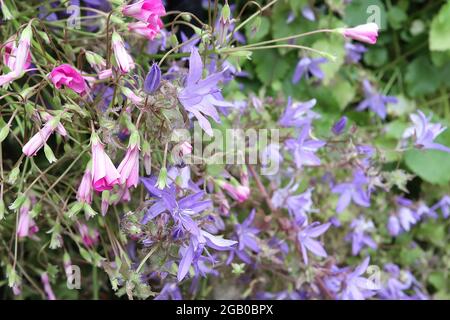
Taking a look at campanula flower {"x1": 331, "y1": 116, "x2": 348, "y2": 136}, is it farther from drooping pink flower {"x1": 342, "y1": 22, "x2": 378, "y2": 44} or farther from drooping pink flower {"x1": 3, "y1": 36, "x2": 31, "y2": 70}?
drooping pink flower {"x1": 3, "y1": 36, "x2": 31, "y2": 70}

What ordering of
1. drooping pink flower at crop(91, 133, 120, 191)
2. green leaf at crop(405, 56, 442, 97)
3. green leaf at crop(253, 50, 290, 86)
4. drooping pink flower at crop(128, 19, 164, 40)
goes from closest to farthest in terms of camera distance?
1. drooping pink flower at crop(91, 133, 120, 191)
2. drooping pink flower at crop(128, 19, 164, 40)
3. green leaf at crop(253, 50, 290, 86)
4. green leaf at crop(405, 56, 442, 97)

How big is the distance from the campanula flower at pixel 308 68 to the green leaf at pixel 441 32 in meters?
0.26

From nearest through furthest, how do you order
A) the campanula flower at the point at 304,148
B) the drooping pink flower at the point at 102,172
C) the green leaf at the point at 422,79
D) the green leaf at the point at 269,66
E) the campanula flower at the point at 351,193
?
the drooping pink flower at the point at 102,172 < the campanula flower at the point at 304,148 < the campanula flower at the point at 351,193 < the green leaf at the point at 269,66 < the green leaf at the point at 422,79

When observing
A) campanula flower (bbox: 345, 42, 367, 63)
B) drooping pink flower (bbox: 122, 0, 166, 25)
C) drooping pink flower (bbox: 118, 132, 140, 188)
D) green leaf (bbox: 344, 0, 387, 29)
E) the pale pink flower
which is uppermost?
drooping pink flower (bbox: 122, 0, 166, 25)

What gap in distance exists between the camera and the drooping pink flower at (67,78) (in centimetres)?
68

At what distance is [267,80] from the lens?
1.28 m

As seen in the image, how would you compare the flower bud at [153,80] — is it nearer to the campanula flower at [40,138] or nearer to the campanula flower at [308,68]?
the campanula flower at [40,138]

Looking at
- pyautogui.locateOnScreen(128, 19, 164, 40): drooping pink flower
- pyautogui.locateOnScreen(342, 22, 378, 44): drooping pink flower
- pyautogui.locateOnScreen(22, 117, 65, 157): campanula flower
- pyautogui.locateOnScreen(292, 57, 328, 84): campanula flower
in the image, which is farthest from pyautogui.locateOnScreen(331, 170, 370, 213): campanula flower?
pyautogui.locateOnScreen(22, 117, 65, 157): campanula flower

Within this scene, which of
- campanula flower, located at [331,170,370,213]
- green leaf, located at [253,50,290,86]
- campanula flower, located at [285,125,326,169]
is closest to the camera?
campanula flower, located at [285,125,326,169]

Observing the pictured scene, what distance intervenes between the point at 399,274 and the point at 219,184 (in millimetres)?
548

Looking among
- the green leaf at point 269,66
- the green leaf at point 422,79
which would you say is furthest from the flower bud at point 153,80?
the green leaf at point 422,79

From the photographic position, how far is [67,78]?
2.23ft

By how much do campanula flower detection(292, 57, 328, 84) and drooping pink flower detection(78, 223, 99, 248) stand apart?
1.73 ft

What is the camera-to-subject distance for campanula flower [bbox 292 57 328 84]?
1.19m
